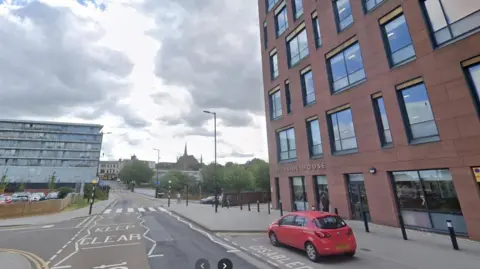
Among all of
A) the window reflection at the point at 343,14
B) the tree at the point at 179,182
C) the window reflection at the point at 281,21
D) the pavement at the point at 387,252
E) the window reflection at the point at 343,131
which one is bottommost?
the pavement at the point at 387,252

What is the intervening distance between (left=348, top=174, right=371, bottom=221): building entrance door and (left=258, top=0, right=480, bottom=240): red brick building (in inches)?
2.6

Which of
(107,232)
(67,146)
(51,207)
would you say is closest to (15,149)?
(67,146)

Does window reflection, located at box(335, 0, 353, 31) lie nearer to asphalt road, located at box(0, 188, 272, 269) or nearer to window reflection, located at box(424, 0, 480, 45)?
window reflection, located at box(424, 0, 480, 45)

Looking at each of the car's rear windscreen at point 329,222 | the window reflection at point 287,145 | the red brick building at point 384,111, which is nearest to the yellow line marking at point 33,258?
the car's rear windscreen at point 329,222

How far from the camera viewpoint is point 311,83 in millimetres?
19562

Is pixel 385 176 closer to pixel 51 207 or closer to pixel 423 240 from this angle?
pixel 423 240

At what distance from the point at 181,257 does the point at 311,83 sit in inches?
639

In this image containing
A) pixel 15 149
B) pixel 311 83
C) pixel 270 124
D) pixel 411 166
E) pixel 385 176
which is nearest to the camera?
pixel 411 166

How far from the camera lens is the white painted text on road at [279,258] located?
24.5 feet

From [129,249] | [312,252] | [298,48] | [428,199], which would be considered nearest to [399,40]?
Result: [428,199]

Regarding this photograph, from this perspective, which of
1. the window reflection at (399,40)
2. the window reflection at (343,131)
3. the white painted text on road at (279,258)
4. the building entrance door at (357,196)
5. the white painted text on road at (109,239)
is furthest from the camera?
the window reflection at (343,131)

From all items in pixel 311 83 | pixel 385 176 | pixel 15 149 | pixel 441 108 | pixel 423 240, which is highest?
pixel 15 149

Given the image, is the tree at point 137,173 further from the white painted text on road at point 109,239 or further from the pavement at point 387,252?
the pavement at point 387,252

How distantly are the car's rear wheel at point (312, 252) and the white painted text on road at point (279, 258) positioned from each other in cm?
43
